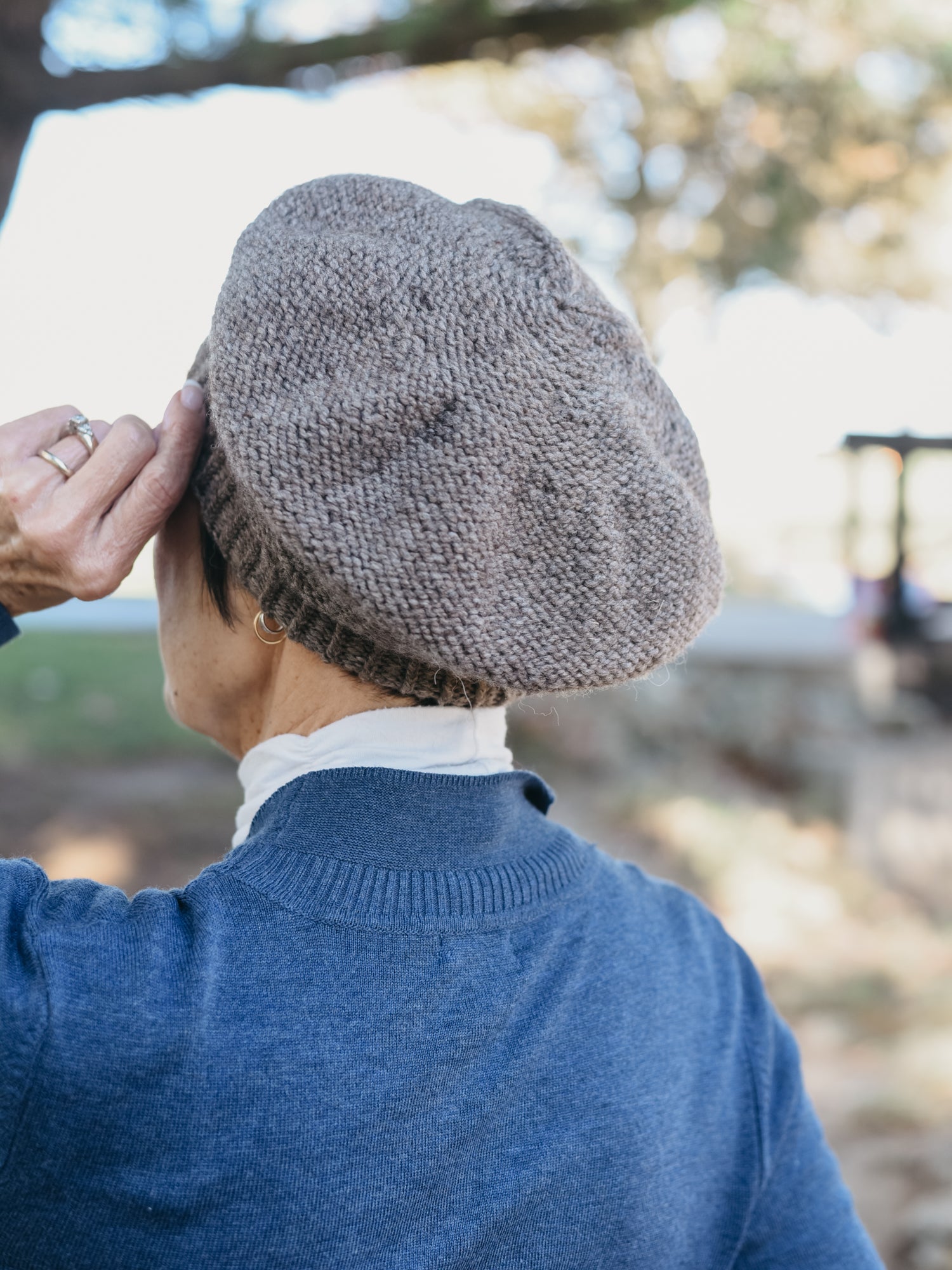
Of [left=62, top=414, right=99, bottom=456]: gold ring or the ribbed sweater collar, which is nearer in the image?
the ribbed sweater collar

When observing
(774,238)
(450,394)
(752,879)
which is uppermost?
(774,238)

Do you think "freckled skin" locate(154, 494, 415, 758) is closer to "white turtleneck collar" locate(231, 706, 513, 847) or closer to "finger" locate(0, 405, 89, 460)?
"white turtleneck collar" locate(231, 706, 513, 847)

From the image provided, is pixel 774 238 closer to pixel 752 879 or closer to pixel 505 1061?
pixel 752 879

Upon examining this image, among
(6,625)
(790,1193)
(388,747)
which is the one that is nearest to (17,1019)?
(388,747)

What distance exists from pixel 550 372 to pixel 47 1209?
2.77 feet

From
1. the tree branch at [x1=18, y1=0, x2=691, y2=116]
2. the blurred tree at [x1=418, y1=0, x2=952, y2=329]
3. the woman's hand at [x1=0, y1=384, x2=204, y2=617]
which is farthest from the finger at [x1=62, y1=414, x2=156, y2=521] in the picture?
the blurred tree at [x1=418, y1=0, x2=952, y2=329]

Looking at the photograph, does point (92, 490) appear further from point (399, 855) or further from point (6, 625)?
point (399, 855)

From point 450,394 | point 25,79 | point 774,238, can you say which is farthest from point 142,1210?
point 774,238

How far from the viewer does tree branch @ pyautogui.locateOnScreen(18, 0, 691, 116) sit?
7.48 feet

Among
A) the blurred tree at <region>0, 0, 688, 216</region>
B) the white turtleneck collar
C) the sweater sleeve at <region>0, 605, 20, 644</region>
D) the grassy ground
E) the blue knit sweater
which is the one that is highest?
the blurred tree at <region>0, 0, 688, 216</region>

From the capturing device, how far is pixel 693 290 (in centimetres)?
799

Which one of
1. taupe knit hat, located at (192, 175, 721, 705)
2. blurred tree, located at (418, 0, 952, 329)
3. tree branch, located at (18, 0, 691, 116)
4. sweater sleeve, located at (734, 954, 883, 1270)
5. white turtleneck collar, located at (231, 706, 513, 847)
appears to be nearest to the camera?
taupe knit hat, located at (192, 175, 721, 705)

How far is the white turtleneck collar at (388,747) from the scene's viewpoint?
3.58 feet

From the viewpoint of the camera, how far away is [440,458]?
982 millimetres
